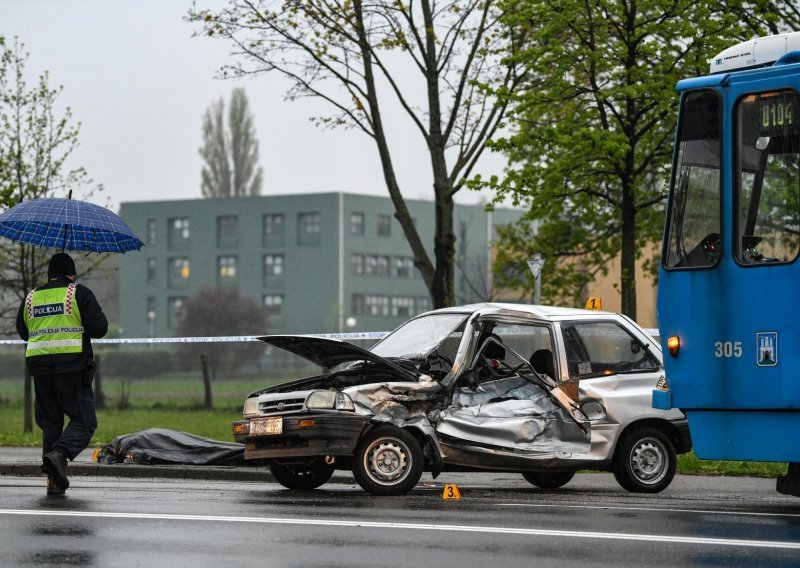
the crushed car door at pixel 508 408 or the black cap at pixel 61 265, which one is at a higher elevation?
the black cap at pixel 61 265

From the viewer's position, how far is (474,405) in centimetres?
1287

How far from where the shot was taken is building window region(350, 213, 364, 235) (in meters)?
93.6

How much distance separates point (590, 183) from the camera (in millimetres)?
26234

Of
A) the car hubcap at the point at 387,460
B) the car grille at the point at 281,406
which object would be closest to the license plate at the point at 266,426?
the car grille at the point at 281,406

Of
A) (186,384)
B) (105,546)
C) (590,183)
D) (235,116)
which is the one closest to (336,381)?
(105,546)

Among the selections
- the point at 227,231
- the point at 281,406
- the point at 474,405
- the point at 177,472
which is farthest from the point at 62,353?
the point at 227,231

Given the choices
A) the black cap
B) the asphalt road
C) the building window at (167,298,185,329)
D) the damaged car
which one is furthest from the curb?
the building window at (167,298,185,329)

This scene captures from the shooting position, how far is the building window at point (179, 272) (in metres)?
97.2

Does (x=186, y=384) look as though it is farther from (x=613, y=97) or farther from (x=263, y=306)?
(x=263, y=306)

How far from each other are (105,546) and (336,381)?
479 cm

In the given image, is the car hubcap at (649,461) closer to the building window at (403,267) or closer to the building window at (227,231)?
the building window at (227,231)

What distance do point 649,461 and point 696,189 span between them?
326cm

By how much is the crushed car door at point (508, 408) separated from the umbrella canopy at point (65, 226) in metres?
3.47

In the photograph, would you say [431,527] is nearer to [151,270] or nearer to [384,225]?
[384,225]
